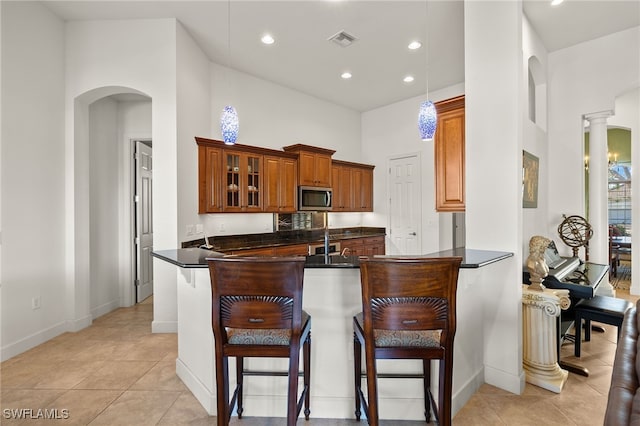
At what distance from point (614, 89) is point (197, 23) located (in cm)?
487

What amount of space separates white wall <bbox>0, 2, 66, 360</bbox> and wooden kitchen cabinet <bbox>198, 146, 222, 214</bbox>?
1.43 meters

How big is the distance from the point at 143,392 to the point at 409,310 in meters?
2.09

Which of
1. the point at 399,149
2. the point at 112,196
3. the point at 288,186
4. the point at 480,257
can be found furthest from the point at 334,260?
the point at 399,149

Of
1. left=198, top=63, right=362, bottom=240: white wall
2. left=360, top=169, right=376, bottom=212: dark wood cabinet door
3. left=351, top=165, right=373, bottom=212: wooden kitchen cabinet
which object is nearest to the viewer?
left=198, top=63, right=362, bottom=240: white wall

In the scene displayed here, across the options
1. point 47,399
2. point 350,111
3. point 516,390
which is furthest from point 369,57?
point 47,399

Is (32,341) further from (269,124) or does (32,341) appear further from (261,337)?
(269,124)

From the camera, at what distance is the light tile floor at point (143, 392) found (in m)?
1.92

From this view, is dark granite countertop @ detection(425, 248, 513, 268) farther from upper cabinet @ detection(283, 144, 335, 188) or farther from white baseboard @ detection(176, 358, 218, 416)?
upper cabinet @ detection(283, 144, 335, 188)

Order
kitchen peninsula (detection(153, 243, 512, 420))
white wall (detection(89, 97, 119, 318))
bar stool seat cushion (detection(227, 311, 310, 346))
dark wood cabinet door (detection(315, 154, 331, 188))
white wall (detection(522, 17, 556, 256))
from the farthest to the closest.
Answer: dark wood cabinet door (detection(315, 154, 331, 188)), white wall (detection(89, 97, 119, 318)), white wall (detection(522, 17, 556, 256)), kitchen peninsula (detection(153, 243, 512, 420)), bar stool seat cushion (detection(227, 311, 310, 346))

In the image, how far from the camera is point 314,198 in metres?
5.05

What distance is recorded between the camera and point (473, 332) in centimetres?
226

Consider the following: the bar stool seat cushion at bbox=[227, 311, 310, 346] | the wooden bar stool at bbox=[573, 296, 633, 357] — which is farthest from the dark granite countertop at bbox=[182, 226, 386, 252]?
the wooden bar stool at bbox=[573, 296, 633, 357]

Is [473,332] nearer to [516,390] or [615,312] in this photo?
[516,390]

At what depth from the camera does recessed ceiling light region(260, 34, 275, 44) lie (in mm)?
3645
